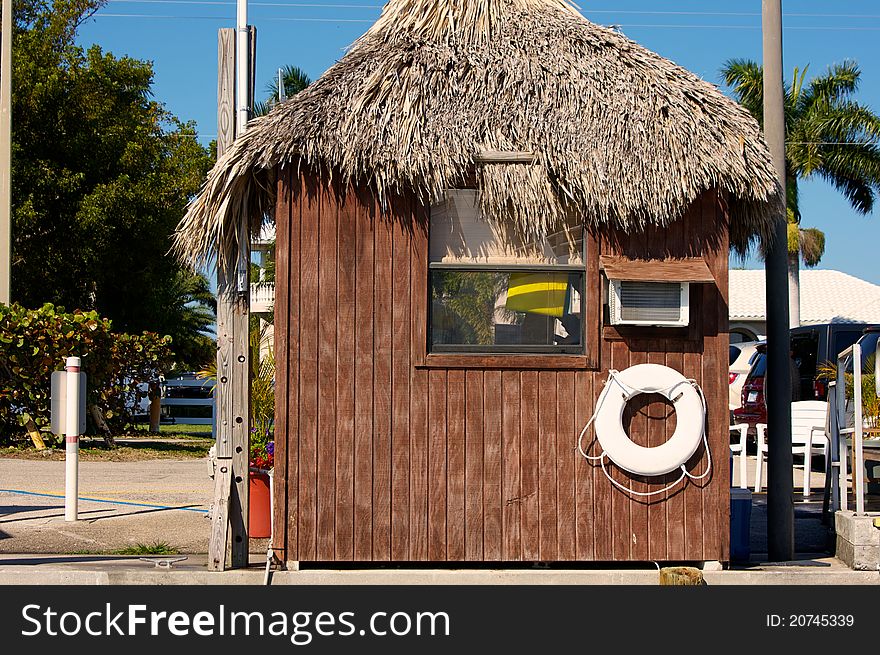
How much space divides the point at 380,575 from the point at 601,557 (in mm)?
1476

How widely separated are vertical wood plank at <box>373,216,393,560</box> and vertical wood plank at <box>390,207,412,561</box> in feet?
0.09

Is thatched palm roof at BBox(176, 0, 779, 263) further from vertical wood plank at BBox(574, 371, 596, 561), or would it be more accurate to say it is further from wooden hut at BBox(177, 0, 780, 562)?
vertical wood plank at BBox(574, 371, 596, 561)

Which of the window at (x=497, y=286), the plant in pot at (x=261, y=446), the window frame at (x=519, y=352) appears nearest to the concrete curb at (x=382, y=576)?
the plant in pot at (x=261, y=446)

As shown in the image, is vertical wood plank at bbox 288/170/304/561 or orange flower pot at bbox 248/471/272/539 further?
orange flower pot at bbox 248/471/272/539

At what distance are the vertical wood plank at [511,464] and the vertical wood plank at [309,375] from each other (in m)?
1.24

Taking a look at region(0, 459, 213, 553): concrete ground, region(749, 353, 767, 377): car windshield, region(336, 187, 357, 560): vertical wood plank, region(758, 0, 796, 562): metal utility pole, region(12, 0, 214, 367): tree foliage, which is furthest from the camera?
region(12, 0, 214, 367): tree foliage

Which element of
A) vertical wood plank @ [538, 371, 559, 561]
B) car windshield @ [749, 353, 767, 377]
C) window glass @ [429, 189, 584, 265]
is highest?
window glass @ [429, 189, 584, 265]

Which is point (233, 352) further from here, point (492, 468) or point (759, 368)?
point (759, 368)

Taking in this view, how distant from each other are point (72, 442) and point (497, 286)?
441 centimetres

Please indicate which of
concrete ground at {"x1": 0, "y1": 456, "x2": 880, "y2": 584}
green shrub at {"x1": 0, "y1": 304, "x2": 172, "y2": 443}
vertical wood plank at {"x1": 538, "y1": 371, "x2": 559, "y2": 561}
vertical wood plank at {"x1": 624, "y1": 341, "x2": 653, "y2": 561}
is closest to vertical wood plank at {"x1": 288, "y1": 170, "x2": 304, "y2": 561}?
concrete ground at {"x1": 0, "y1": 456, "x2": 880, "y2": 584}

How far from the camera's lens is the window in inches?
275

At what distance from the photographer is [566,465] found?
274 inches

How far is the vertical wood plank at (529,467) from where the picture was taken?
6.90m

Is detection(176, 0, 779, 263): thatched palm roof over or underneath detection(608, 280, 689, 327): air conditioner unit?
over
